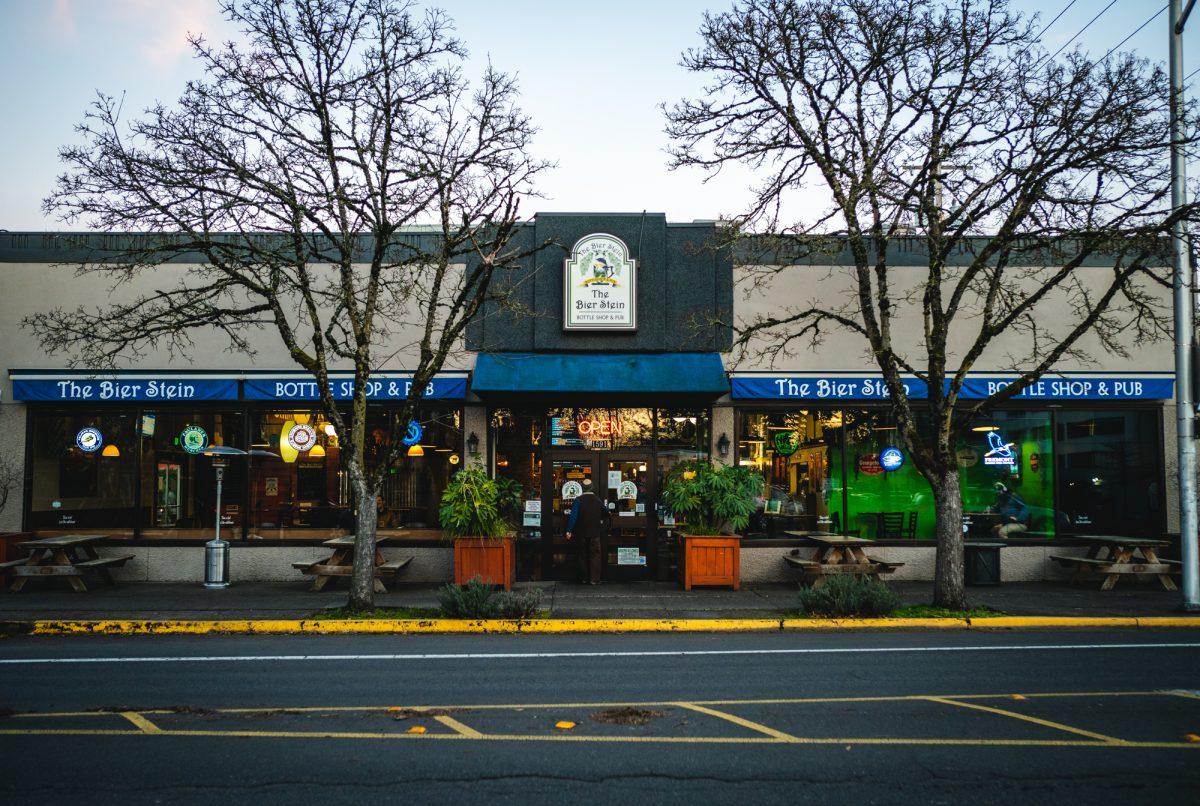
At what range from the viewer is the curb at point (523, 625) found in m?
11.7

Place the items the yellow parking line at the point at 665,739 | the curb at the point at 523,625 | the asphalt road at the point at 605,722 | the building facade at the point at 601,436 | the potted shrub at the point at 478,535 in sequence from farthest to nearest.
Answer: the building facade at the point at 601,436 → the potted shrub at the point at 478,535 → the curb at the point at 523,625 → the yellow parking line at the point at 665,739 → the asphalt road at the point at 605,722

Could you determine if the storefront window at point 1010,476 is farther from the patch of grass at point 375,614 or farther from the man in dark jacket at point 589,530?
the patch of grass at point 375,614

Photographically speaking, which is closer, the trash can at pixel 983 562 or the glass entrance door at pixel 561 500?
the trash can at pixel 983 562

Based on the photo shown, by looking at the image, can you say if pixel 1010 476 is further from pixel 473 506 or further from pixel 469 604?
pixel 469 604

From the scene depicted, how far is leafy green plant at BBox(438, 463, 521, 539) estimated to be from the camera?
14.5 m

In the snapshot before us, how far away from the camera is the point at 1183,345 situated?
502 inches

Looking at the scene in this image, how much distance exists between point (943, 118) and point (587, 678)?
32.2 feet

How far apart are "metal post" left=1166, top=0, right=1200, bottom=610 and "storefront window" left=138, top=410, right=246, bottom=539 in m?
16.0

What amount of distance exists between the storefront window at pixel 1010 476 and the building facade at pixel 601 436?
44 mm

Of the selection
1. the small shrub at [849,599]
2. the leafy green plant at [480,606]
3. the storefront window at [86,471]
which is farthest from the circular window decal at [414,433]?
the small shrub at [849,599]

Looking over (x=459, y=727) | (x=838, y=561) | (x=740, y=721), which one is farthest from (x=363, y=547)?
(x=838, y=561)

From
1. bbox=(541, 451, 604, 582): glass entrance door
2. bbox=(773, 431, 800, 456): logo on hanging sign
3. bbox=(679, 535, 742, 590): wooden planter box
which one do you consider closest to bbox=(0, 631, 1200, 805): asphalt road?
bbox=(679, 535, 742, 590): wooden planter box

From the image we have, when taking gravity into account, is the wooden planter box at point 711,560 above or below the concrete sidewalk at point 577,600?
above

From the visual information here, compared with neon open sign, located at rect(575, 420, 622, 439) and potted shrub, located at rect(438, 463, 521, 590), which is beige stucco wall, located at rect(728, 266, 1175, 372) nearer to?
neon open sign, located at rect(575, 420, 622, 439)
